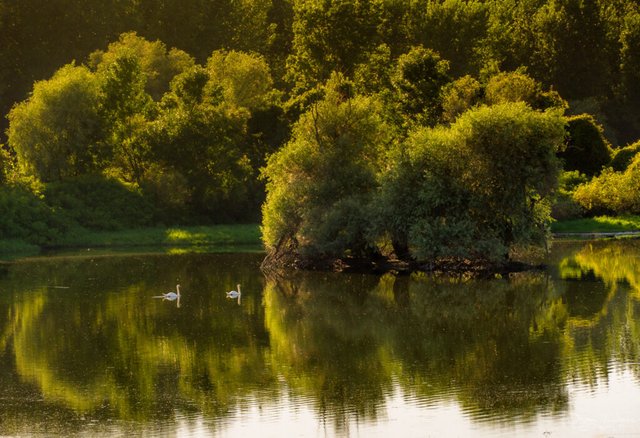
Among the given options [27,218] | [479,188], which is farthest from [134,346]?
[27,218]

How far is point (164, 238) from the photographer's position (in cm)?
6756

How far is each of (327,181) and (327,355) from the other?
65.6ft

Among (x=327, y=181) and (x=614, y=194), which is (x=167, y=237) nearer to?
(x=327, y=181)

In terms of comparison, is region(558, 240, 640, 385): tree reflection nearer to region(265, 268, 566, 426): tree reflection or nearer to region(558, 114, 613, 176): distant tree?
region(265, 268, 566, 426): tree reflection

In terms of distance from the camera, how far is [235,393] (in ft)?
81.7

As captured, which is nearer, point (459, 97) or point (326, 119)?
point (326, 119)

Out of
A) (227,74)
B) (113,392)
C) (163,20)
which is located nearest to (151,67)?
(227,74)

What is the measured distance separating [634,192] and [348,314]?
3056 centimetres

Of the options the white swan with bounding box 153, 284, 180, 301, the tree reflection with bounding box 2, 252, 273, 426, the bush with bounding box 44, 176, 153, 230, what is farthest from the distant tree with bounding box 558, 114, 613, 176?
the white swan with bounding box 153, 284, 180, 301

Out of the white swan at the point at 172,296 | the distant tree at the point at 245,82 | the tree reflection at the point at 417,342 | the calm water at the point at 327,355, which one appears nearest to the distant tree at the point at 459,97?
the distant tree at the point at 245,82

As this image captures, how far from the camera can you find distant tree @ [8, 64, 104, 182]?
7088cm

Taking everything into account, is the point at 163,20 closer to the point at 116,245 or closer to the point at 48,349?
the point at 116,245

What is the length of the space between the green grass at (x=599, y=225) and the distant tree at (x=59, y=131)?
28.1 metres

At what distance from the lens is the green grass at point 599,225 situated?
202 feet
